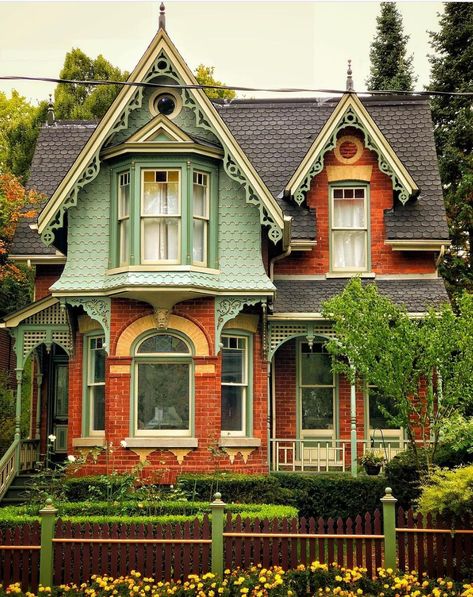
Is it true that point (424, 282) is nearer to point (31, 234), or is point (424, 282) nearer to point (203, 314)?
point (203, 314)

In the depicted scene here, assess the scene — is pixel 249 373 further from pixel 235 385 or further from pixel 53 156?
pixel 53 156

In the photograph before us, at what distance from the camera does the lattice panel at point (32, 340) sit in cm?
2255

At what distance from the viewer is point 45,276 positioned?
981 inches

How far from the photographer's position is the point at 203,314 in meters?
20.9

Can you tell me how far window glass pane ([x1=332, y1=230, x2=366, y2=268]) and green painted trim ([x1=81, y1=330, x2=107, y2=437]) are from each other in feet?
20.0

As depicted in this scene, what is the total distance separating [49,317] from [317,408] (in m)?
6.55

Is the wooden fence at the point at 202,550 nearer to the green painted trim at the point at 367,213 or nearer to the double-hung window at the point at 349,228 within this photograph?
the green painted trim at the point at 367,213

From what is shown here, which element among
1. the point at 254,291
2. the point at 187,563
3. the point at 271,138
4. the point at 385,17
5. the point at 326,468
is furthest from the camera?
the point at 385,17

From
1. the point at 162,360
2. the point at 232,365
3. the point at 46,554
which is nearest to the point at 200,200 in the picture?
the point at 162,360

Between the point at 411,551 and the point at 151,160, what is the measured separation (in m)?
10.2

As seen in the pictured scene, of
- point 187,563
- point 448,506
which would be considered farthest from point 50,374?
point 448,506

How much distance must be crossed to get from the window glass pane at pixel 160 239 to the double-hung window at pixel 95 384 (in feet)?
7.59

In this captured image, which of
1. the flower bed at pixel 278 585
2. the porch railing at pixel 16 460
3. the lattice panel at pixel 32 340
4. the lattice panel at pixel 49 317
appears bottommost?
the flower bed at pixel 278 585

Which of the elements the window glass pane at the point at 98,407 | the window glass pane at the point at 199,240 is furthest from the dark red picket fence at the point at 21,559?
the window glass pane at the point at 199,240
